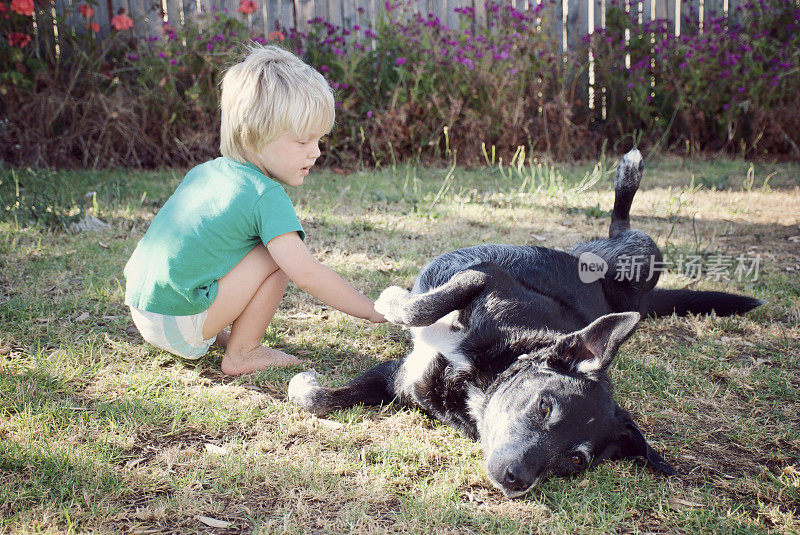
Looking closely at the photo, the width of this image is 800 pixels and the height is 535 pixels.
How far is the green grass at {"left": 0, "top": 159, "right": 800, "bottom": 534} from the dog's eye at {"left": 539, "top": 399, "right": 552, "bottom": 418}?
0.85ft

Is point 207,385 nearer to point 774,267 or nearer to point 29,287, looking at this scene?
point 29,287

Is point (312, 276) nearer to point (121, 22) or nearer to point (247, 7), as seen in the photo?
point (247, 7)

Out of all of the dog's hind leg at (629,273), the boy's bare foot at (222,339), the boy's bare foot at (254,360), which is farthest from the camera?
the dog's hind leg at (629,273)

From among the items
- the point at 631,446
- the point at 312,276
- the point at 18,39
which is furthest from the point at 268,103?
the point at 18,39

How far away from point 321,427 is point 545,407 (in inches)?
33.1

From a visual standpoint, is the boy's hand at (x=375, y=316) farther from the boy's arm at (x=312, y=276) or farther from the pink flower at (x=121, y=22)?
the pink flower at (x=121, y=22)

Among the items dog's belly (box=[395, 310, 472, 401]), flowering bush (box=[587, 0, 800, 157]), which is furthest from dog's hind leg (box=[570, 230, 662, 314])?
flowering bush (box=[587, 0, 800, 157])

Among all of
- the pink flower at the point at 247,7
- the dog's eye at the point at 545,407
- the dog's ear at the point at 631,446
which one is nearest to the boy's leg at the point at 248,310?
the dog's eye at the point at 545,407

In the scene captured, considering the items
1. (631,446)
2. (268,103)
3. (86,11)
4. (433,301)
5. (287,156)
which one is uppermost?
(86,11)

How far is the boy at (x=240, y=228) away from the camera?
2512 millimetres

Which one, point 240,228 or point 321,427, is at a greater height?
point 240,228

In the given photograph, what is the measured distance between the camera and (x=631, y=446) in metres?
2.20

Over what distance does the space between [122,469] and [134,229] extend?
2.88 meters

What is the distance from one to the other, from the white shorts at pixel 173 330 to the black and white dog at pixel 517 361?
0.47 meters
